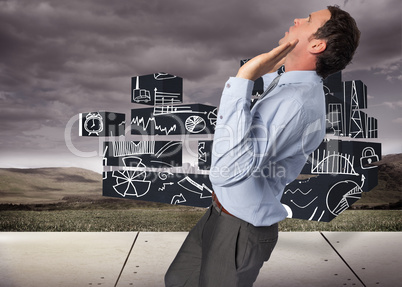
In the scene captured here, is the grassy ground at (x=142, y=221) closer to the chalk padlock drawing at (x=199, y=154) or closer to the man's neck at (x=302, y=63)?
the chalk padlock drawing at (x=199, y=154)

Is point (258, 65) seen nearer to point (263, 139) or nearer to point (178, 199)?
point (263, 139)

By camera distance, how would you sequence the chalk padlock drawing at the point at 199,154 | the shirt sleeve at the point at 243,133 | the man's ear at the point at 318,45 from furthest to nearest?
the chalk padlock drawing at the point at 199,154 → the man's ear at the point at 318,45 → the shirt sleeve at the point at 243,133

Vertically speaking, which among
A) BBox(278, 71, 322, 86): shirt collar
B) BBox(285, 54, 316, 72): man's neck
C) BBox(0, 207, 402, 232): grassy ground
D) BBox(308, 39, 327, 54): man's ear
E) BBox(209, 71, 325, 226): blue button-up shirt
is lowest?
BBox(0, 207, 402, 232): grassy ground

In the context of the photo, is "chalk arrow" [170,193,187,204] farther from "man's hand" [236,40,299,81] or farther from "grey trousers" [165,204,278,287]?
"man's hand" [236,40,299,81]

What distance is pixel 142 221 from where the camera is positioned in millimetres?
5125

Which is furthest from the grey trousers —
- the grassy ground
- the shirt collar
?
the grassy ground

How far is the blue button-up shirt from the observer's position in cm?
106

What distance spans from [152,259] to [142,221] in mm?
1966

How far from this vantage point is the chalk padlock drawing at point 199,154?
3.79 meters

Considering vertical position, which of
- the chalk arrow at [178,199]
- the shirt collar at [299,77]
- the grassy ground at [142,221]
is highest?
the shirt collar at [299,77]

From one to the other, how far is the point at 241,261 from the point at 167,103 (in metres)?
3.30

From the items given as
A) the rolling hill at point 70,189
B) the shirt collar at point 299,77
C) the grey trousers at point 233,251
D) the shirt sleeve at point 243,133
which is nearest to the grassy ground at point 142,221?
the rolling hill at point 70,189

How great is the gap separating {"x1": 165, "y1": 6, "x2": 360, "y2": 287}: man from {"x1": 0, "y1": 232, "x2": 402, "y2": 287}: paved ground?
1568mm

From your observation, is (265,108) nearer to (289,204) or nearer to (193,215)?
(289,204)
